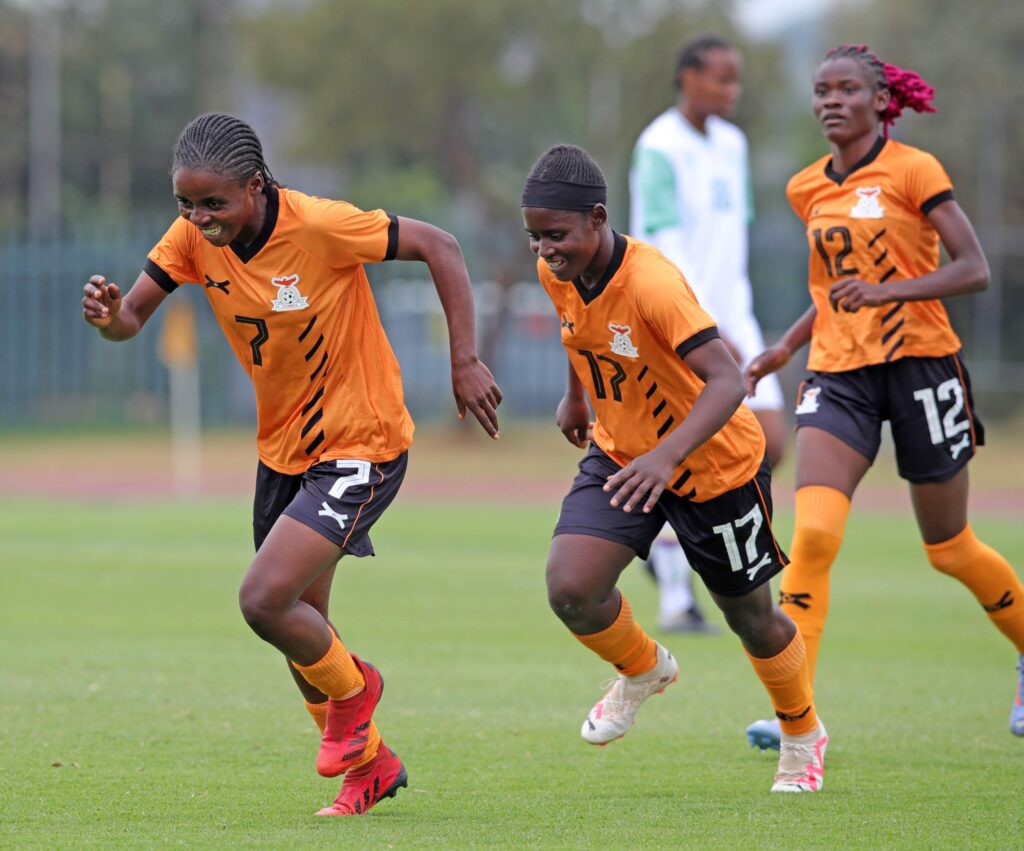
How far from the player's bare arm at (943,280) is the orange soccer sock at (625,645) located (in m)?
1.48

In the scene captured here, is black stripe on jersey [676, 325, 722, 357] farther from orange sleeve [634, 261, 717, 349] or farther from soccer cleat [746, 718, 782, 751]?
soccer cleat [746, 718, 782, 751]

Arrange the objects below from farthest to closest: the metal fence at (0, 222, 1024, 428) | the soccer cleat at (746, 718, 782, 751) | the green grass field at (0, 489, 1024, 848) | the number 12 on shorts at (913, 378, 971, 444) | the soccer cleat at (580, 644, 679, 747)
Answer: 1. the metal fence at (0, 222, 1024, 428)
2. the number 12 on shorts at (913, 378, 971, 444)
3. the soccer cleat at (746, 718, 782, 751)
4. the soccer cleat at (580, 644, 679, 747)
5. the green grass field at (0, 489, 1024, 848)

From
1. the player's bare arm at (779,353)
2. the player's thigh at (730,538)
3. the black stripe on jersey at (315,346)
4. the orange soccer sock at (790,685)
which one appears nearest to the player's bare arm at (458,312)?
the black stripe on jersey at (315,346)

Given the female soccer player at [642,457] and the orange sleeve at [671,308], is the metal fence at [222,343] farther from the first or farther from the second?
the orange sleeve at [671,308]

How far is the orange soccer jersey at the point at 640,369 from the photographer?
5.41 meters

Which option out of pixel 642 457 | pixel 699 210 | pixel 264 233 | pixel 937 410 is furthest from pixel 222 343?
pixel 642 457

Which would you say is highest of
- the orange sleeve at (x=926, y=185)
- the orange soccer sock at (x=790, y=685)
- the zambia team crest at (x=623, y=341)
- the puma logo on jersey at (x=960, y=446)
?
the orange sleeve at (x=926, y=185)

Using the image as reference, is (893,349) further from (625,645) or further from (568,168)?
(568,168)

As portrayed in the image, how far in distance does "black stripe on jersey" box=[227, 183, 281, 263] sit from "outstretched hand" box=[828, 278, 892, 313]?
7.08ft

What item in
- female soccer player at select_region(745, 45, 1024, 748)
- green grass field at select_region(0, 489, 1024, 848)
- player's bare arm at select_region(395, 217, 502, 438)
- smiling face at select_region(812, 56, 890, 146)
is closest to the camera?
green grass field at select_region(0, 489, 1024, 848)

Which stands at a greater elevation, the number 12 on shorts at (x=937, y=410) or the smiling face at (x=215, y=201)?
the smiling face at (x=215, y=201)

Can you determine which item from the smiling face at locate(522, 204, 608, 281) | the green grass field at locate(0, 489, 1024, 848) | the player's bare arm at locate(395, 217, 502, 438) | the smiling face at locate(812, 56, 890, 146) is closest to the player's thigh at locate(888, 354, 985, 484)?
the smiling face at locate(812, 56, 890, 146)

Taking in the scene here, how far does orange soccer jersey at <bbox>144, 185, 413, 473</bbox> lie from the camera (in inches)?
219

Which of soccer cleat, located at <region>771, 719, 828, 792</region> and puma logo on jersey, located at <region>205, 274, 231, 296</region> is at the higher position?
puma logo on jersey, located at <region>205, 274, 231, 296</region>
